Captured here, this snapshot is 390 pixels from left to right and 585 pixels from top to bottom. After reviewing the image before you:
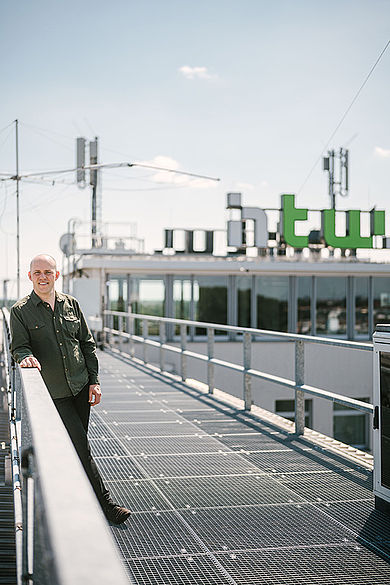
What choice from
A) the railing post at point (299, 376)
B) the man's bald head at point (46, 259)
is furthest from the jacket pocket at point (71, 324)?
the railing post at point (299, 376)

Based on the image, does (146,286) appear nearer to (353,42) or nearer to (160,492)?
(353,42)

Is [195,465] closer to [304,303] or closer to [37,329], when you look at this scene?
[37,329]

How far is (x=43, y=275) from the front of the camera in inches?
186

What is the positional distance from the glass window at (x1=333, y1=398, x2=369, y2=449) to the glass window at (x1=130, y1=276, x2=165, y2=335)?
23.0 ft

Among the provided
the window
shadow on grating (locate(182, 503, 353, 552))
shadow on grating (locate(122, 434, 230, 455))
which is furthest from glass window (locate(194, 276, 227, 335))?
shadow on grating (locate(182, 503, 353, 552))

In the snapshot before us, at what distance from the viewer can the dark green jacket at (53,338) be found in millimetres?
4703

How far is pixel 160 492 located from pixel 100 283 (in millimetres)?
19376

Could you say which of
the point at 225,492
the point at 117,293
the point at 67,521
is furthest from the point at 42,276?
the point at 117,293

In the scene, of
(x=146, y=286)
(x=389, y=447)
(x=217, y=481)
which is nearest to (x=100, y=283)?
(x=146, y=286)

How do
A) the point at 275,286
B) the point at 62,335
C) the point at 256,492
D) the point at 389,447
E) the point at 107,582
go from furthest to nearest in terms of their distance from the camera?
the point at 275,286, the point at 256,492, the point at 389,447, the point at 62,335, the point at 107,582

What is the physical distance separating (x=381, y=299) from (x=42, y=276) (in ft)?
81.8

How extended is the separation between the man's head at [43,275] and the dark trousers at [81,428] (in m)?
0.69

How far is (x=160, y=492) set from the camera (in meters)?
6.17

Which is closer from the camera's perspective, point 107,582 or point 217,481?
point 107,582
